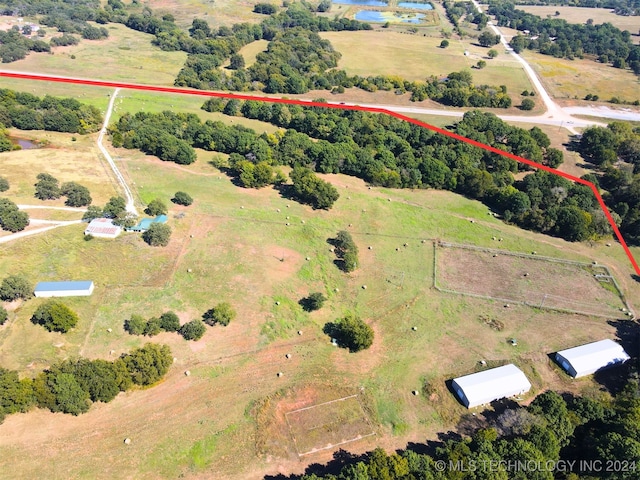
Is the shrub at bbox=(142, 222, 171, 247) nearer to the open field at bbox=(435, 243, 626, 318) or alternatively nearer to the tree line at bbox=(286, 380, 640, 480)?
the tree line at bbox=(286, 380, 640, 480)

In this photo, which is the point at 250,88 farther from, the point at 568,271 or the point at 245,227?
the point at 568,271

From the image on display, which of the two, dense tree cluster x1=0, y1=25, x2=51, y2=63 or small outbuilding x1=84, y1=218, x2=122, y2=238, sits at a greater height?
dense tree cluster x1=0, y1=25, x2=51, y2=63

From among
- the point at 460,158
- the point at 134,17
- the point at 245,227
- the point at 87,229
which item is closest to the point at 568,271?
the point at 460,158

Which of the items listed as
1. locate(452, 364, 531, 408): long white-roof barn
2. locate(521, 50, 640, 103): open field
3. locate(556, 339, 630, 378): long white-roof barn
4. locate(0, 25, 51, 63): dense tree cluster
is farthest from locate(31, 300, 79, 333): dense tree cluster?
locate(521, 50, 640, 103): open field

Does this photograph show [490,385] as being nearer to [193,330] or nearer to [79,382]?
[193,330]

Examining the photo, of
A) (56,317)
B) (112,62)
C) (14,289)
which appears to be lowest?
(112,62)

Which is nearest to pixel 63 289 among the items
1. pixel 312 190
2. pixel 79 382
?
pixel 79 382
